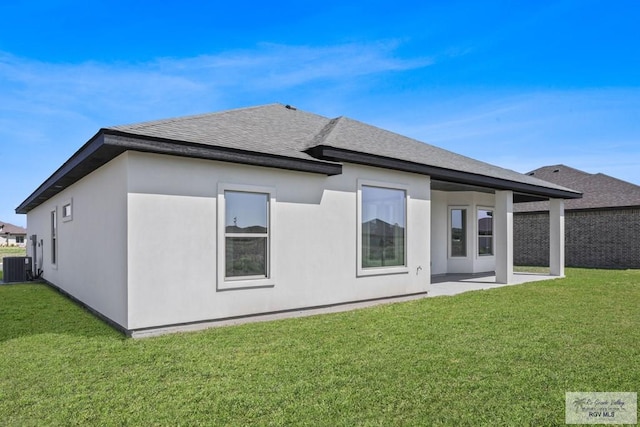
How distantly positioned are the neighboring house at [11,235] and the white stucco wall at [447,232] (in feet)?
271

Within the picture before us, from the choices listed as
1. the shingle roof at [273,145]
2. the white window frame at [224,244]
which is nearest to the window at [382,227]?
the shingle roof at [273,145]

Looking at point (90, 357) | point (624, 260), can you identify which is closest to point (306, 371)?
point (90, 357)

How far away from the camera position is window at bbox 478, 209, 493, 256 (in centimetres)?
1633

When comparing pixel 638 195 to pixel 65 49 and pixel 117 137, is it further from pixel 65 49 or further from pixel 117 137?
pixel 65 49

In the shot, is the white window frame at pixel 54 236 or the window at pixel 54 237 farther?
the window at pixel 54 237

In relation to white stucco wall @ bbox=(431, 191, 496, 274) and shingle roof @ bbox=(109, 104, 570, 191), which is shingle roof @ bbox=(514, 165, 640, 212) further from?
shingle roof @ bbox=(109, 104, 570, 191)

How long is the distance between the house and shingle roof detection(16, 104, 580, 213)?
3cm

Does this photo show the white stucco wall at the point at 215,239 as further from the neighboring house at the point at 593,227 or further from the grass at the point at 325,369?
the neighboring house at the point at 593,227

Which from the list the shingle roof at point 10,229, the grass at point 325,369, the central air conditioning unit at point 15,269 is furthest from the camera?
the shingle roof at point 10,229

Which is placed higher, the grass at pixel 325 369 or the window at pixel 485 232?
the window at pixel 485 232

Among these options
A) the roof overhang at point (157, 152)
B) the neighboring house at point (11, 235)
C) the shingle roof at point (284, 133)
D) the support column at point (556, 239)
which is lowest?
the neighboring house at point (11, 235)

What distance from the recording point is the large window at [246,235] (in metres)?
7.21

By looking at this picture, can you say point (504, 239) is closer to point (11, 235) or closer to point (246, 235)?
point (246, 235)

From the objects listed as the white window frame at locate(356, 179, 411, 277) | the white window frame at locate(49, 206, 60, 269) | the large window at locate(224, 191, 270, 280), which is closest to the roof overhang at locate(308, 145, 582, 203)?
the white window frame at locate(356, 179, 411, 277)
